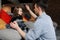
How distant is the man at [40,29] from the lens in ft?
9.66

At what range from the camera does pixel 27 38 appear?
116 inches

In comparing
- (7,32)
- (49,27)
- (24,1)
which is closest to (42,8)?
(49,27)

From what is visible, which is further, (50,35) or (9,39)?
(50,35)

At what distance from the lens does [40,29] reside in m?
2.97

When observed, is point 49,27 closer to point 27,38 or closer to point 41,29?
point 41,29

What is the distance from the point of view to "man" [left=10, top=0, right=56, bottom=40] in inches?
116

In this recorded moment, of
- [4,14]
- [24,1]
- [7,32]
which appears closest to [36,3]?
[7,32]

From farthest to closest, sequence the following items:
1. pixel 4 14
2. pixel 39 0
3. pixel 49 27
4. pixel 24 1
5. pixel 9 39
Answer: pixel 24 1, pixel 4 14, pixel 39 0, pixel 49 27, pixel 9 39

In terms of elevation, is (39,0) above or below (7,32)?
above

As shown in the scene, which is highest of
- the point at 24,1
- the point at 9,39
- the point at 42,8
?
the point at 24,1

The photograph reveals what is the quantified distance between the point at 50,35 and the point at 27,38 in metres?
0.33

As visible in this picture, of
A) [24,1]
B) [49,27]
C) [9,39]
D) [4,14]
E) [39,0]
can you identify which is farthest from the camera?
[24,1]

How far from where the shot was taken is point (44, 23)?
3023mm

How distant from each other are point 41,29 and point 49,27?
135 millimetres
